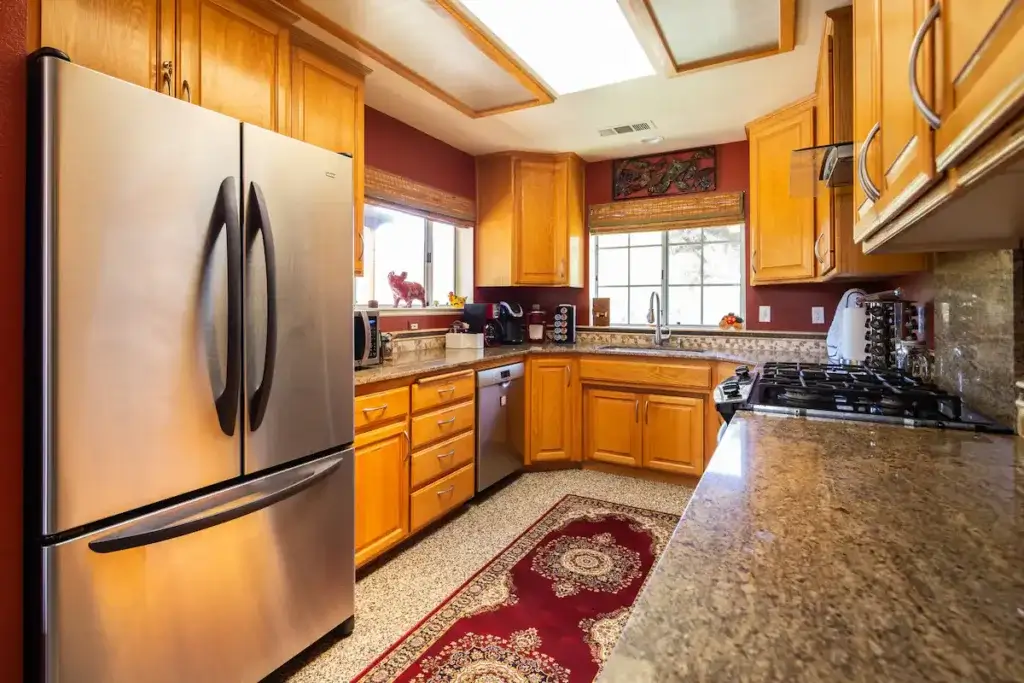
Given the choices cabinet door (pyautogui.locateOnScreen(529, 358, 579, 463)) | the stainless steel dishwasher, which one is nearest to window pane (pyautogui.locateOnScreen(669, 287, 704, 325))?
cabinet door (pyautogui.locateOnScreen(529, 358, 579, 463))

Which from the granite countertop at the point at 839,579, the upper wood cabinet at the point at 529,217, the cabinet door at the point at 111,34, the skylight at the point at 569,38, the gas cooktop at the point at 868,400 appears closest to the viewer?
the granite countertop at the point at 839,579

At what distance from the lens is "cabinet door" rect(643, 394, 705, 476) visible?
10.8 feet

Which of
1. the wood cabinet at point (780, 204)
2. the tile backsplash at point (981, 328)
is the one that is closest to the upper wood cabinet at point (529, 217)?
the wood cabinet at point (780, 204)

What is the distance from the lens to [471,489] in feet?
9.82

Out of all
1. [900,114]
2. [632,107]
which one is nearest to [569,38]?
[632,107]

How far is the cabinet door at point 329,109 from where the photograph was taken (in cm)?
217

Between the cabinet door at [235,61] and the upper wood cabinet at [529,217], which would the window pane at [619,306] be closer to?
the upper wood cabinet at [529,217]

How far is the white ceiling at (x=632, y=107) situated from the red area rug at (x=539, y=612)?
7.61ft

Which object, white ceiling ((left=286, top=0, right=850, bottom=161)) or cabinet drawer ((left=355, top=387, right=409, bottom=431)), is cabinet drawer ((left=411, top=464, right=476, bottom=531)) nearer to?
cabinet drawer ((left=355, top=387, right=409, bottom=431))

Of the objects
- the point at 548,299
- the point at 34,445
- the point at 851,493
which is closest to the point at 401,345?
the point at 548,299

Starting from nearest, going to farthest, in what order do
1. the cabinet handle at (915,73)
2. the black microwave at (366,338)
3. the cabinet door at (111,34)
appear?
the cabinet handle at (915,73) < the cabinet door at (111,34) < the black microwave at (366,338)

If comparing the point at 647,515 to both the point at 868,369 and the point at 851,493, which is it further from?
the point at 851,493

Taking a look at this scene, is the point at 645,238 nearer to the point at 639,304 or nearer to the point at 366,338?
the point at 639,304

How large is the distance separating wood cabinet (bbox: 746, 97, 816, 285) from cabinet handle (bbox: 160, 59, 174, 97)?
2861 mm
